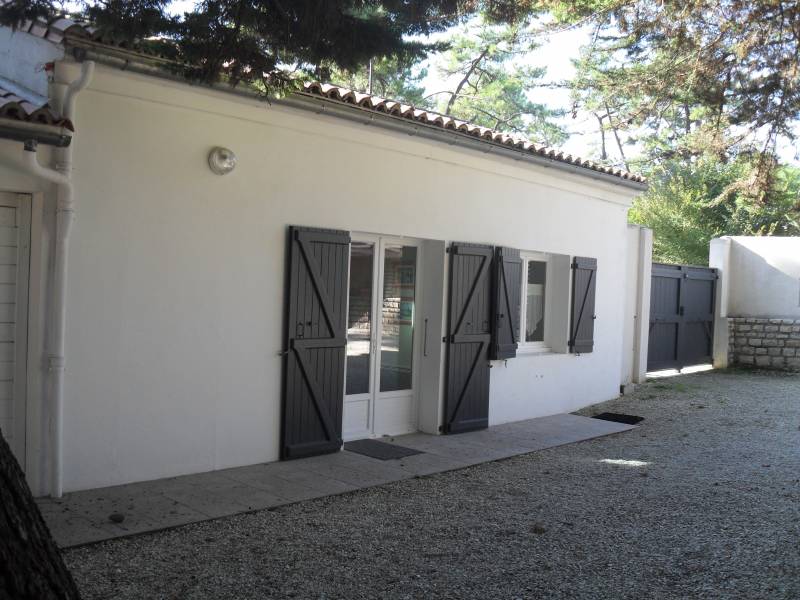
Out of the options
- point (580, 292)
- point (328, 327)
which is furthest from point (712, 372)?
point (328, 327)

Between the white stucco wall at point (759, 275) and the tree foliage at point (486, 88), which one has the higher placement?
the tree foliage at point (486, 88)

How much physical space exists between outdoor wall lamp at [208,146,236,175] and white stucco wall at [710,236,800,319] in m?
12.0

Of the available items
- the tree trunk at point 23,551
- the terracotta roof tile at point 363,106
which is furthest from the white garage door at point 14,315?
the tree trunk at point 23,551

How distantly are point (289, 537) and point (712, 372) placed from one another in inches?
463

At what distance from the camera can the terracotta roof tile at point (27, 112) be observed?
14.5ft

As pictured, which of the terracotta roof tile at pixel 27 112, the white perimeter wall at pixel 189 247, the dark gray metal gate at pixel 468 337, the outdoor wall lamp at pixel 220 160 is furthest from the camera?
the dark gray metal gate at pixel 468 337

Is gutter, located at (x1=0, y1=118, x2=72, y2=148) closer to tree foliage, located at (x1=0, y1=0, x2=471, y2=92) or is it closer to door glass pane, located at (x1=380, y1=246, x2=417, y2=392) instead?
tree foliage, located at (x1=0, y1=0, x2=471, y2=92)

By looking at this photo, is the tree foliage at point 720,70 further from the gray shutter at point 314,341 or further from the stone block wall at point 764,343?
Answer: the stone block wall at point 764,343

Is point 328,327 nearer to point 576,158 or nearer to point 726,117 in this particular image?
point 576,158

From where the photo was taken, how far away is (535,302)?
378 inches

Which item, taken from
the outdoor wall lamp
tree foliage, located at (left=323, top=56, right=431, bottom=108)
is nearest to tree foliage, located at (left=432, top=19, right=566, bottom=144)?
tree foliage, located at (left=323, top=56, right=431, bottom=108)

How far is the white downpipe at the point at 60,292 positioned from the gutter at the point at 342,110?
6.1 inches

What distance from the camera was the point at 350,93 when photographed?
641 cm

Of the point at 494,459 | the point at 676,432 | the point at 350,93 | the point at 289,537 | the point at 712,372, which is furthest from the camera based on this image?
the point at 712,372
